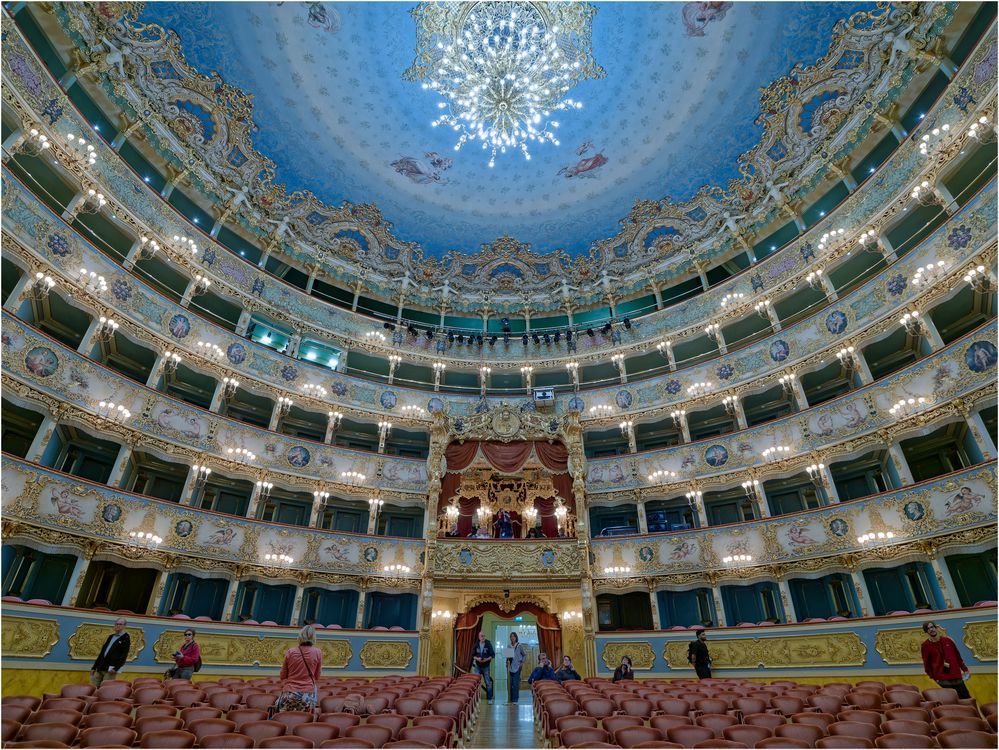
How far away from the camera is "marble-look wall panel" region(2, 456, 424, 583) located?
44.1 feet

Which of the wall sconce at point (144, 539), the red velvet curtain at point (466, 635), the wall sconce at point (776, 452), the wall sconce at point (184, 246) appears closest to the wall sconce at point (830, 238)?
the wall sconce at point (776, 452)

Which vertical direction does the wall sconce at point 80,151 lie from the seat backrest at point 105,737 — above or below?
above

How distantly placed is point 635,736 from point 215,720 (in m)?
4.56

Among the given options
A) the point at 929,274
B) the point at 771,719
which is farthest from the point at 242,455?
the point at 929,274

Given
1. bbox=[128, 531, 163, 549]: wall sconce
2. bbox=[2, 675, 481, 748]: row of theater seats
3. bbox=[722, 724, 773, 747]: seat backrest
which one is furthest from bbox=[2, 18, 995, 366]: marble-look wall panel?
bbox=[722, 724, 773, 747]: seat backrest

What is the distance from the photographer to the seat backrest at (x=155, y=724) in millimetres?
5414

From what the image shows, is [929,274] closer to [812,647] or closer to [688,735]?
[812,647]

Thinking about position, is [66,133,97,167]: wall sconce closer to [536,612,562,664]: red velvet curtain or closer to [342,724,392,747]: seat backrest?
[342,724,392,747]: seat backrest

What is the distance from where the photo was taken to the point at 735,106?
23.1m

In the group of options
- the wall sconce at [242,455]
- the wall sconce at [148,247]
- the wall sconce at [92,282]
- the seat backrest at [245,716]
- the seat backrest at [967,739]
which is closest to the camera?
the seat backrest at [967,739]

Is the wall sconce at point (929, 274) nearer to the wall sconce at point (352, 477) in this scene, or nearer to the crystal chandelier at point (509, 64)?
the crystal chandelier at point (509, 64)

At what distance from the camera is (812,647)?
15305 mm

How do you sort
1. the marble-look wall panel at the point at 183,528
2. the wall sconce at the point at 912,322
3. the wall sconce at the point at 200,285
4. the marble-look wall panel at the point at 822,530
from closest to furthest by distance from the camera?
the marble-look wall panel at the point at 183,528 → the marble-look wall panel at the point at 822,530 → the wall sconce at the point at 912,322 → the wall sconce at the point at 200,285

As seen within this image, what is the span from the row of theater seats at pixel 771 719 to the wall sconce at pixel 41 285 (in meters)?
17.6
